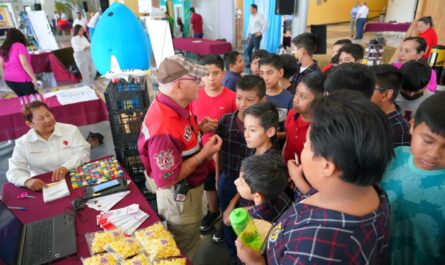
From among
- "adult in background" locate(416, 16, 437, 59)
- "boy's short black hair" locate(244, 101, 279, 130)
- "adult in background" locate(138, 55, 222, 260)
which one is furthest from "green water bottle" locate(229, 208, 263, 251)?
"adult in background" locate(416, 16, 437, 59)

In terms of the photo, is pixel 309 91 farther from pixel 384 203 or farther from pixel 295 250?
pixel 295 250

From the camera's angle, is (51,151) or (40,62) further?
(40,62)

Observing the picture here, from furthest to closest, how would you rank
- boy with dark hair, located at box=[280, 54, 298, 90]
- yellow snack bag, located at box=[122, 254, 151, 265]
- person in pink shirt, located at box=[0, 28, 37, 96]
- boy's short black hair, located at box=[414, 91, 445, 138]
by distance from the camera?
person in pink shirt, located at box=[0, 28, 37, 96] < boy with dark hair, located at box=[280, 54, 298, 90] < yellow snack bag, located at box=[122, 254, 151, 265] < boy's short black hair, located at box=[414, 91, 445, 138]

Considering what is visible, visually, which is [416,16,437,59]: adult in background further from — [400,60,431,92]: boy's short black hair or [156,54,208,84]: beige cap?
[156,54,208,84]: beige cap

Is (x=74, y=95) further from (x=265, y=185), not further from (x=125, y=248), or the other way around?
(x=265, y=185)

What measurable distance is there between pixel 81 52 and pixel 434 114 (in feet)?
22.0

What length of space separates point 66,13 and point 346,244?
1587cm

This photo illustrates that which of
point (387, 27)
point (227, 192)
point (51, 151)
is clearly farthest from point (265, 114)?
point (387, 27)

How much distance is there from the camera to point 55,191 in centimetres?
174

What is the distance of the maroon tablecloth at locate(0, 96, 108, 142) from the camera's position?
3205 millimetres

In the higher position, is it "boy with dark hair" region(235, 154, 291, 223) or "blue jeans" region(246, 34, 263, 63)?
"blue jeans" region(246, 34, 263, 63)

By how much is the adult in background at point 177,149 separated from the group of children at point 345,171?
0.26 meters

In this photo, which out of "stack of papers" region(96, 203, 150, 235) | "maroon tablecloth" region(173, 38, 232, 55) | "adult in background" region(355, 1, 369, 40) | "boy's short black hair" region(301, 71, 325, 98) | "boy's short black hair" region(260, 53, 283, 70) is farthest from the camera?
"adult in background" region(355, 1, 369, 40)

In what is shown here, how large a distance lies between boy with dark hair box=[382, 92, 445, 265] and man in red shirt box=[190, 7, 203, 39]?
31.0 ft
